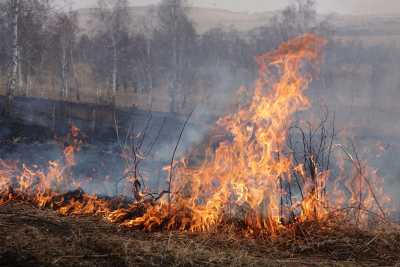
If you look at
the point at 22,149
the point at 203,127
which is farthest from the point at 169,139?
the point at 22,149

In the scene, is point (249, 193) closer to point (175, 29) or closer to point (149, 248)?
point (149, 248)

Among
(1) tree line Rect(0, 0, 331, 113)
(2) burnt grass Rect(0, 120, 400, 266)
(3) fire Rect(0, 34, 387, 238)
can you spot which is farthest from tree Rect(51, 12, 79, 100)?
(2) burnt grass Rect(0, 120, 400, 266)

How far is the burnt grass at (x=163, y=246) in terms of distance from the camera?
4.59 metres

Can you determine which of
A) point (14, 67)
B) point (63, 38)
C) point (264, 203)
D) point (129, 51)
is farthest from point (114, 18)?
point (264, 203)

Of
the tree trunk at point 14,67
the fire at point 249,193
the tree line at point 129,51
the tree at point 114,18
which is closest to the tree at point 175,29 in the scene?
the tree line at point 129,51

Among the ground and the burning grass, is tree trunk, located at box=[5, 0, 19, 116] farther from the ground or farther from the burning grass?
the ground

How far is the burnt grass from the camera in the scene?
181 inches

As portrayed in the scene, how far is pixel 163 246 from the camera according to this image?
5082mm

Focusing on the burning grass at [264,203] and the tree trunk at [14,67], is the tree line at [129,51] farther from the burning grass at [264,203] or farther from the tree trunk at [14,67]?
the burning grass at [264,203]

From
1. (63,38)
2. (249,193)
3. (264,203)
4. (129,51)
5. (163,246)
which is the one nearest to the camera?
(163,246)

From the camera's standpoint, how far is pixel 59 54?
39.2m

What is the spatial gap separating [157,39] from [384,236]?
37.5 meters

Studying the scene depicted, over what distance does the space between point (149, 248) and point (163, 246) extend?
215mm

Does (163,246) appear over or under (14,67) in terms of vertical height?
under
